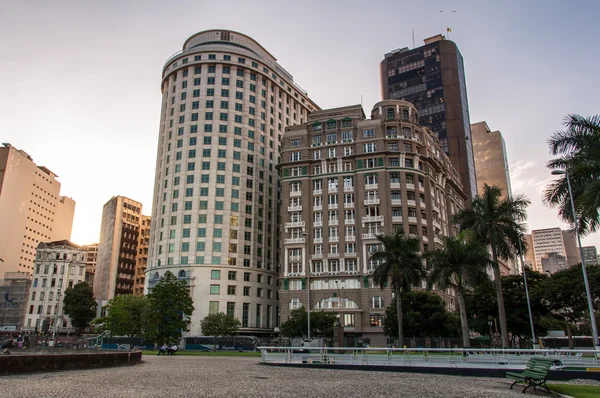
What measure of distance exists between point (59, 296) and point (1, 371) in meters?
117

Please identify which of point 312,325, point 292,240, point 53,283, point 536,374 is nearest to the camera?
point 536,374

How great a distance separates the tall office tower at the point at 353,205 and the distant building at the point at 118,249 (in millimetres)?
71957

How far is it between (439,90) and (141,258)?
371 ft

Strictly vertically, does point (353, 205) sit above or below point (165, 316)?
above

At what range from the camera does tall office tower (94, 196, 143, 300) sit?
13938 cm

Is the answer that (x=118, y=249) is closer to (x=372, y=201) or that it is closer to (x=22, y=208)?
(x=22, y=208)

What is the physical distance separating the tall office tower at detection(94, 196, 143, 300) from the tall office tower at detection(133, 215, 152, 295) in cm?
111

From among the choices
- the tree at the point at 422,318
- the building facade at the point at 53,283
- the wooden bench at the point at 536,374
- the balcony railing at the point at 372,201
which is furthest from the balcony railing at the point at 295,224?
the wooden bench at the point at 536,374

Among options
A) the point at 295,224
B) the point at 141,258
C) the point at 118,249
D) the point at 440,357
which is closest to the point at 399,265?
the point at 440,357

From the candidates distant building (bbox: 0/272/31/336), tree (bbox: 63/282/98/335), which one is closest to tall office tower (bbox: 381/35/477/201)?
tree (bbox: 63/282/98/335)

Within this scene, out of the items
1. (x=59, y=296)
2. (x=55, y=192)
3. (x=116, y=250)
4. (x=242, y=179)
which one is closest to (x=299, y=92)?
(x=242, y=179)

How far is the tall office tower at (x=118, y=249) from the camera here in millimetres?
139375

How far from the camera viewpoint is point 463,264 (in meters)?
47.7

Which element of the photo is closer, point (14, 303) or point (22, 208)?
point (14, 303)
